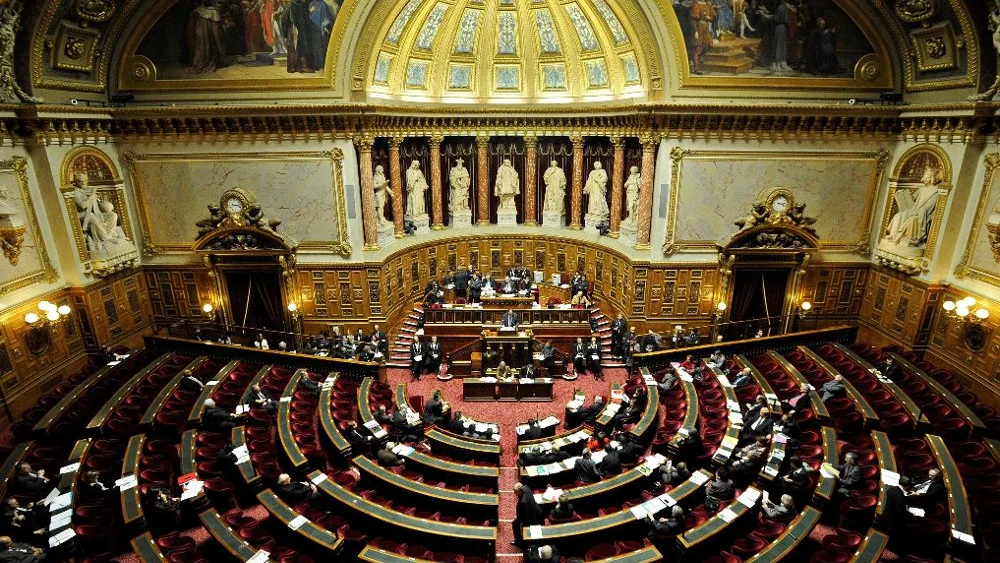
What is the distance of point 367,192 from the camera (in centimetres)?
2109

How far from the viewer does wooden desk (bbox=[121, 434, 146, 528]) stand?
10156 mm

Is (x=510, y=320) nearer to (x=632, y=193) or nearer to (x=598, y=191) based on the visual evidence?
(x=632, y=193)

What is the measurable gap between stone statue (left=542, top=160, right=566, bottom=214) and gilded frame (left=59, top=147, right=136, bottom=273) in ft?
56.8

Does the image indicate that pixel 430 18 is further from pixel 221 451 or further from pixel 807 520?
pixel 807 520

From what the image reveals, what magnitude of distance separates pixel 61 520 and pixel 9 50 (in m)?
13.5

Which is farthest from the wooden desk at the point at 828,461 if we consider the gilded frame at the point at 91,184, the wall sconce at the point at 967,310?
the gilded frame at the point at 91,184

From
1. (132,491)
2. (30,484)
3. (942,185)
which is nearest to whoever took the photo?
(132,491)

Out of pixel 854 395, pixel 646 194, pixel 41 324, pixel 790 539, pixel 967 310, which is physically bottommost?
pixel 790 539

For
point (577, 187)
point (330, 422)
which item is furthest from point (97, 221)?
point (577, 187)

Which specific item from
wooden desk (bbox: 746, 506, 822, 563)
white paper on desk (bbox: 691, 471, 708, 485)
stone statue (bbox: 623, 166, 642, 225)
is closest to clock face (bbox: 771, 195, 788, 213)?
stone statue (bbox: 623, 166, 642, 225)

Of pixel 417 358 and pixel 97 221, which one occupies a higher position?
pixel 97 221

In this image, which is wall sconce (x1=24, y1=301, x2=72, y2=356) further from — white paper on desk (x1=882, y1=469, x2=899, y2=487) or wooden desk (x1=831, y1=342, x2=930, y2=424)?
wooden desk (x1=831, y1=342, x2=930, y2=424)

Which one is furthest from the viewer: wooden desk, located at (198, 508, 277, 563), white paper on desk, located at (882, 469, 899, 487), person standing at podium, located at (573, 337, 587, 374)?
person standing at podium, located at (573, 337, 587, 374)

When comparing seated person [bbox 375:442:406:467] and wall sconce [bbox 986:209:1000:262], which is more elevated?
wall sconce [bbox 986:209:1000:262]
